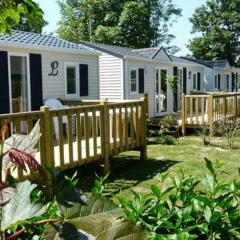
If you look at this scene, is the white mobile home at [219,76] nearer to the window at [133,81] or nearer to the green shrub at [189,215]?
the window at [133,81]

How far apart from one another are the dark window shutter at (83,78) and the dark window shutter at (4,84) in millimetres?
3265

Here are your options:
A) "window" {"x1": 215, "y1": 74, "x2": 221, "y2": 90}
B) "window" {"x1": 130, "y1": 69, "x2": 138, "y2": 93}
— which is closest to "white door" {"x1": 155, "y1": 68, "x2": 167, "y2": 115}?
"window" {"x1": 130, "y1": 69, "x2": 138, "y2": 93}

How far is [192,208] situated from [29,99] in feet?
31.6

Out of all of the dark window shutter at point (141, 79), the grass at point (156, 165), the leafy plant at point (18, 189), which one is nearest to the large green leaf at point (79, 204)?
the leafy plant at point (18, 189)

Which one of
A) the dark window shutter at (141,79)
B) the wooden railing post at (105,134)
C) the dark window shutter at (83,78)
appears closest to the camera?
the wooden railing post at (105,134)

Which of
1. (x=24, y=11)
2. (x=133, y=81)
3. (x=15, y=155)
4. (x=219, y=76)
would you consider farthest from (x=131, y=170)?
(x=219, y=76)

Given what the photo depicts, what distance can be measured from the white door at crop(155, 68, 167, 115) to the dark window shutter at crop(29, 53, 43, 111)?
30.6 feet

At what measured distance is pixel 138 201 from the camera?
1723mm

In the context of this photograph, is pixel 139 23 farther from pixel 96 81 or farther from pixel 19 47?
pixel 19 47

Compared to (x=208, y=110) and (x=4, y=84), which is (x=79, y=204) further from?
(x=208, y=110)

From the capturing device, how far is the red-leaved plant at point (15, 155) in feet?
2.96

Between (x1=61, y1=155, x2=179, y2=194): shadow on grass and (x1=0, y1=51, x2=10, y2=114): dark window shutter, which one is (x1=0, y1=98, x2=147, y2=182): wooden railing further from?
(x1=0, y1=51, x2=10, y2=114): dark window shutter

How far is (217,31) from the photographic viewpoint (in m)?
41.0

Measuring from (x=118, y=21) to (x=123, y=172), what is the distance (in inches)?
1302
